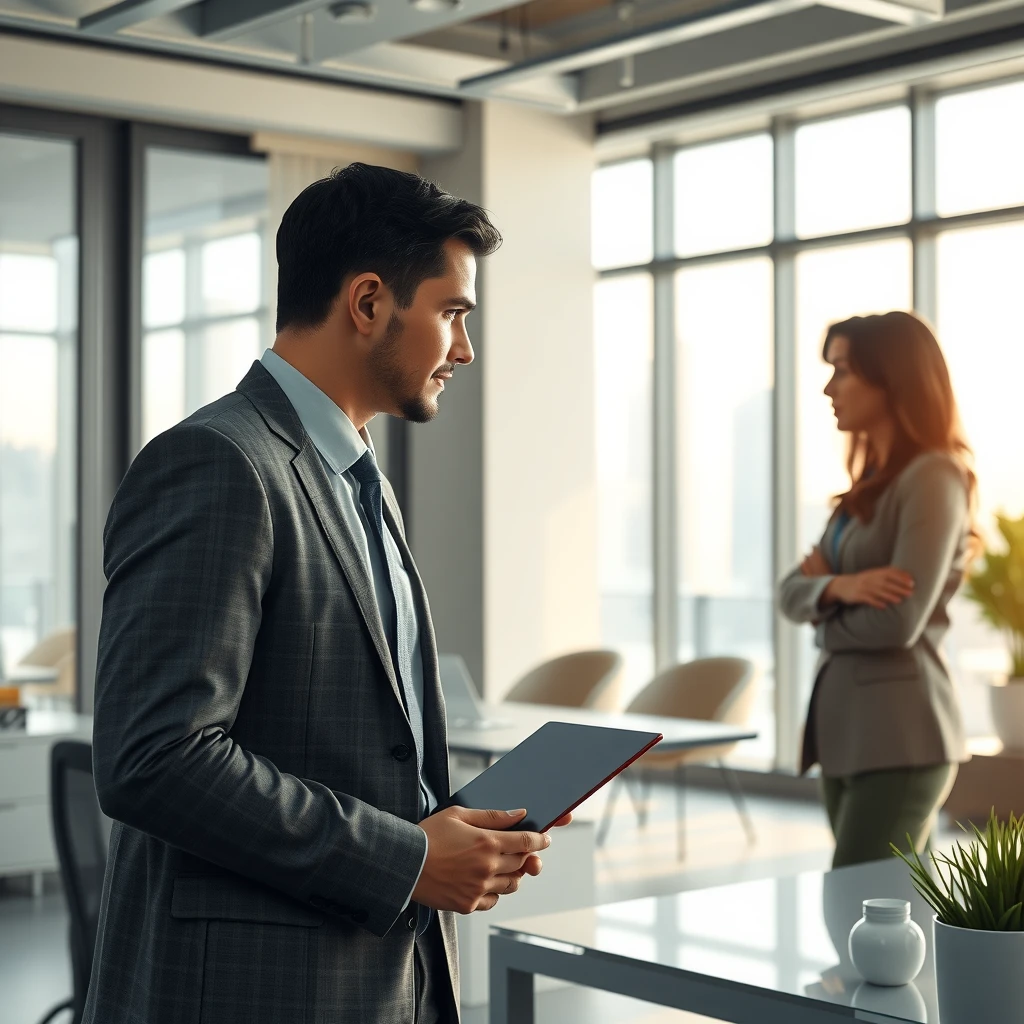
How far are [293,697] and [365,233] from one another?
1.62 feet

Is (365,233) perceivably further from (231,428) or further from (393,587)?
(393,587)

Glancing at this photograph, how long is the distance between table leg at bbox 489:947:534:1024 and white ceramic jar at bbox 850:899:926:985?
0.58 m

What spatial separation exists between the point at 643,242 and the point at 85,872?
6640mm

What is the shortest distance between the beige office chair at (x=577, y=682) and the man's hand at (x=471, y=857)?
503 cm

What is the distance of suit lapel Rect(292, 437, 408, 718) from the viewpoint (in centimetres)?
150

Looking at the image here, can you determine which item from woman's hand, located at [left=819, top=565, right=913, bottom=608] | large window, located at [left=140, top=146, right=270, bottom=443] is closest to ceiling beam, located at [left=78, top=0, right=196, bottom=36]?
large window, located at [left=140, top=146, right=270, bottom=443]

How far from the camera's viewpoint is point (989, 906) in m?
1.73

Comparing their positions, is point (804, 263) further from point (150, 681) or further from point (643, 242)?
point (150, 681)

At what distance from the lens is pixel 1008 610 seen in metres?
7.13

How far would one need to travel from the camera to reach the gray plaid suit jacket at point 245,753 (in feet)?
4.51

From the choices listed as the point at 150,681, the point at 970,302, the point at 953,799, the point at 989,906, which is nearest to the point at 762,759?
the point at 953,799

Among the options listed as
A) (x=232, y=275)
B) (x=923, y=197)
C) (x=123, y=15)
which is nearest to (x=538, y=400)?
(x=232, y=275)

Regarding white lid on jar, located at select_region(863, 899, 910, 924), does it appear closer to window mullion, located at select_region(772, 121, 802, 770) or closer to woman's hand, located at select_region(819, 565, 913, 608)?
woman's hand, located at select_region(819, 565, 913, 608)

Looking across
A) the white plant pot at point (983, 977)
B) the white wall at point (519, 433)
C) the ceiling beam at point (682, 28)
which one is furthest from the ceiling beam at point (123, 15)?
the white plant pot at point (983, 977)
